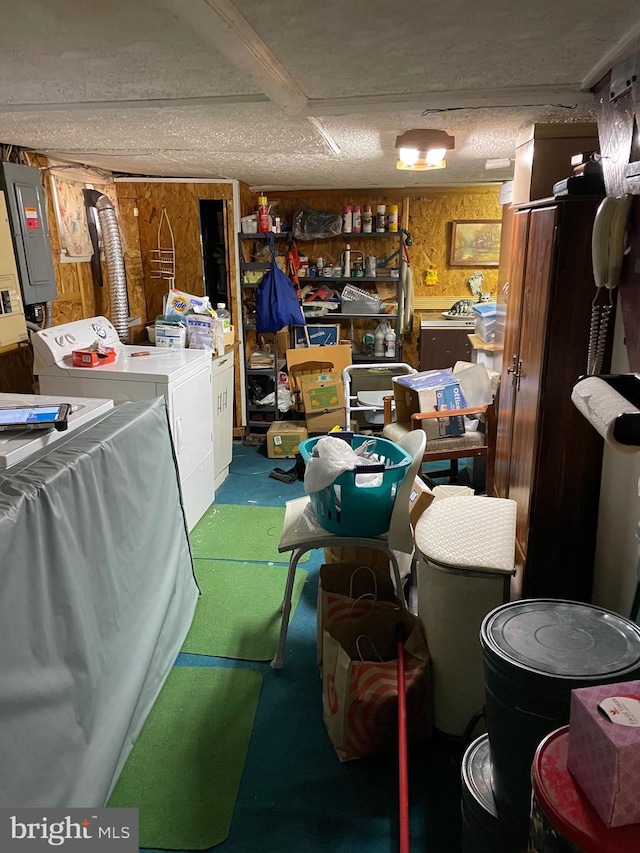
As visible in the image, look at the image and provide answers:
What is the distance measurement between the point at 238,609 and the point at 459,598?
1.25 meters

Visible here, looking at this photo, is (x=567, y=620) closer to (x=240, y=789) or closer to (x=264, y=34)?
(x=240, y=789)

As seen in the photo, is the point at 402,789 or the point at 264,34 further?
the point at 402,789

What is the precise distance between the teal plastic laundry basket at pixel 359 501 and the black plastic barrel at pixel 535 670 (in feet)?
2.21

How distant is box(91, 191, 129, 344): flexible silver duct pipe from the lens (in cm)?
382

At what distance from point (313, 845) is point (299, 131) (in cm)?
249

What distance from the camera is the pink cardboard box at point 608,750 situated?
90 cm

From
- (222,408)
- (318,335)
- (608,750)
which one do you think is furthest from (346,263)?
(608,750)

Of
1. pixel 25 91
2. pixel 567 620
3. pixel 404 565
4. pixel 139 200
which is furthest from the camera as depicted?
pixel 139 200

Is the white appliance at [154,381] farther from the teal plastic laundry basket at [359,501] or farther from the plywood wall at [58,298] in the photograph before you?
the teal plastic laundry basket at [359,501]

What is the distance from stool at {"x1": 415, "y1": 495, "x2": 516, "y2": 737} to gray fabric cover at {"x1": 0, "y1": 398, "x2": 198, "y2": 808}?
0.99m

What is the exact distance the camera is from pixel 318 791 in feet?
5.92

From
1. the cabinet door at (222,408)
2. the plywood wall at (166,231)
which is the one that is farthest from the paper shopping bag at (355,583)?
the plywood wall at (166,231)

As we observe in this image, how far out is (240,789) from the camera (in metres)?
1.81

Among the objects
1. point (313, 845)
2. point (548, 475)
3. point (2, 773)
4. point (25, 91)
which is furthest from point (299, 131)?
point (313, 845)
